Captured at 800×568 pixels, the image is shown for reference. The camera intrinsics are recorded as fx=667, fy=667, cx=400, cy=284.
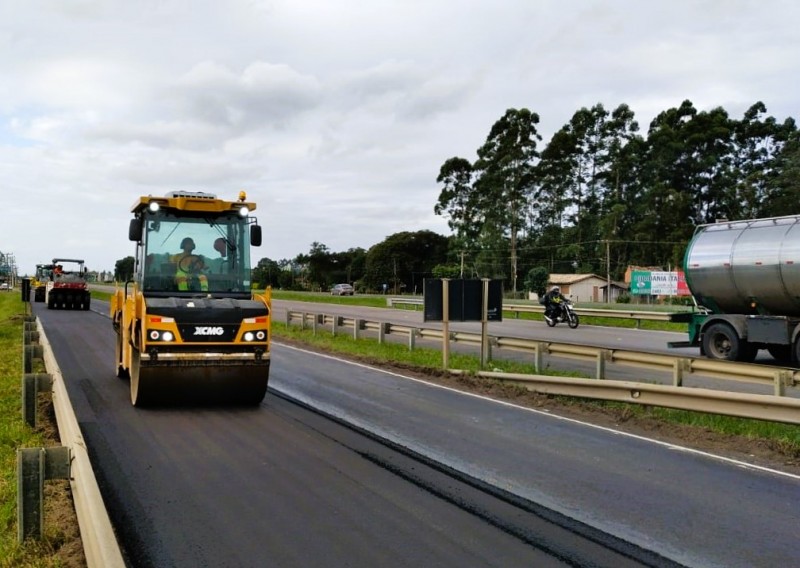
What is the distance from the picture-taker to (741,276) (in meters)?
15.8

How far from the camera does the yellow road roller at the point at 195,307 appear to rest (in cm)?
884

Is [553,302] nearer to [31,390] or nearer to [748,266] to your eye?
[748,266]

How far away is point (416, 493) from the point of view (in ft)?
19.2

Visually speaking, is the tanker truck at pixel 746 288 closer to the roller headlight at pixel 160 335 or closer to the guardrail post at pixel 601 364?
the guardrail post at pixel 601 364

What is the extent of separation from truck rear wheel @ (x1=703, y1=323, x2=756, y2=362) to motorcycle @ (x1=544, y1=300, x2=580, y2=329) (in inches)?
367

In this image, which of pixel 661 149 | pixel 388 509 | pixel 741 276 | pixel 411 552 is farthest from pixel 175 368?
pixel 661 149

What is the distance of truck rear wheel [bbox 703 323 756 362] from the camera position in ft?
52.4

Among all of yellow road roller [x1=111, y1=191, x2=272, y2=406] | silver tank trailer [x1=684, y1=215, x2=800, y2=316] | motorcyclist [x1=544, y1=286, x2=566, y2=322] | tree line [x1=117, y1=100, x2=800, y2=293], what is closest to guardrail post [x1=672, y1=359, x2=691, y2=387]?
silver tank trailer [x1=684, y1=215, x2=800, y2=316]

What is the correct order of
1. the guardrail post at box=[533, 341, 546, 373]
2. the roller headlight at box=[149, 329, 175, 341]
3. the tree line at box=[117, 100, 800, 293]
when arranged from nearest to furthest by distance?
1. the roller headlight at box=[149, 329, 175, 341]
2. the guardrail post at box=[533, 341, 546, 373]
3. the tree line at box=[117, 100, 800, 293]

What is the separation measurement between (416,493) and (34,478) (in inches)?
118

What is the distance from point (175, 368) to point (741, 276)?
43.2 feet

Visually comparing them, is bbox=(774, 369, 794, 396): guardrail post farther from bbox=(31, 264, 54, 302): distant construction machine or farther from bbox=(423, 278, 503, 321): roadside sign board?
bbox=(31, 264, 54, 302): distant construction machine

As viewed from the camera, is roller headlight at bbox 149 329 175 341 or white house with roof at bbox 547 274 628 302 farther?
white house with roof at bbox 547 274 628 302

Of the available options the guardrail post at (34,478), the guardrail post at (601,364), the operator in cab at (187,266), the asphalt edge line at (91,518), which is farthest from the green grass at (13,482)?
the guardrail post at (601,364)
